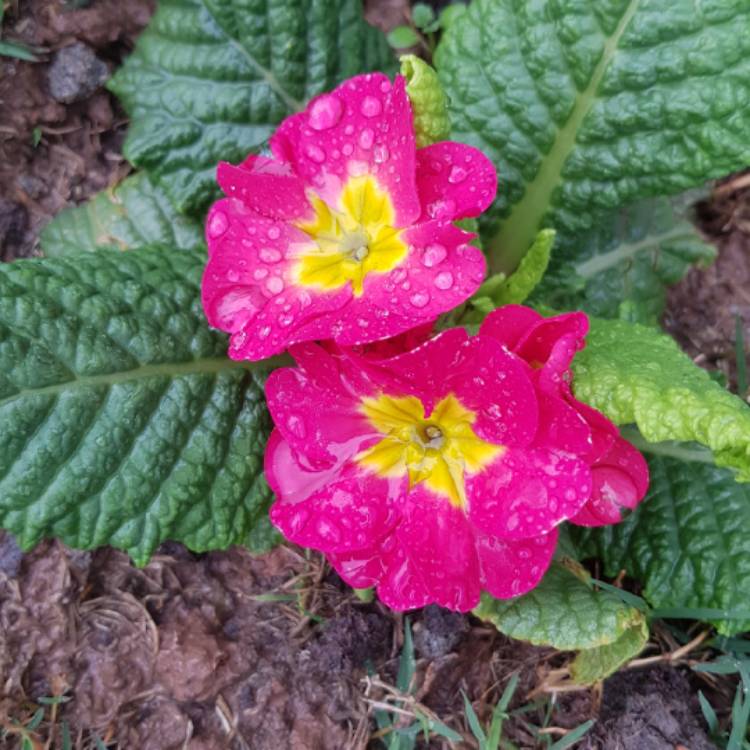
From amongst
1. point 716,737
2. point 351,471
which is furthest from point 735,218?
point 351,471

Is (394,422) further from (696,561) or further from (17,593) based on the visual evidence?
(17,593)

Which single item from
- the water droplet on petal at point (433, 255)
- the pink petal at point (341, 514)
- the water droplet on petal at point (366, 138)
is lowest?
the pink petal at point (341, 514)

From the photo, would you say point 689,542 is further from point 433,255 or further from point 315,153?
point 315,153

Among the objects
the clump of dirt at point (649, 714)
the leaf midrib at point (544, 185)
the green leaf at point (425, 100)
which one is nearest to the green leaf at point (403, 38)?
the leaf midrib at point (544, 185)

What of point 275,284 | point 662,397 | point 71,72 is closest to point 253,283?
point 275,284

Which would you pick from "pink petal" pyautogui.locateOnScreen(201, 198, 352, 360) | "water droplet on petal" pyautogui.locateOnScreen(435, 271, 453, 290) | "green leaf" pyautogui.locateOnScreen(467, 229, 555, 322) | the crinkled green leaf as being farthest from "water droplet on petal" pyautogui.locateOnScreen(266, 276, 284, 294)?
the crinkled green leaf

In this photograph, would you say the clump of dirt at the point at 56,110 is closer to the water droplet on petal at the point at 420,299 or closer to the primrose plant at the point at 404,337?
the primrose plant at the point at 404,337

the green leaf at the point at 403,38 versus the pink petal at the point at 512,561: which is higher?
the green leaf at the point at 403,38
